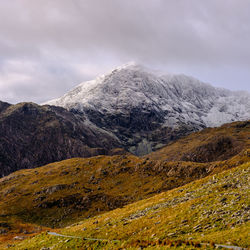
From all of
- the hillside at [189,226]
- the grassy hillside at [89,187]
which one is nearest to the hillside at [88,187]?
the grassy hillside at [89,187]

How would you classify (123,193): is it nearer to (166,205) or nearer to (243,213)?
(166,205)

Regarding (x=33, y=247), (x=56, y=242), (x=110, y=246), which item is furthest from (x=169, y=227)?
(x=33, y=247)

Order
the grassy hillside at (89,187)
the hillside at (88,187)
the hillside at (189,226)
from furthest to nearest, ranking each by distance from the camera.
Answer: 1. the hillside at (88,187)
2. the grassy hillside at (89,187)
3. the hillside at (189,226)

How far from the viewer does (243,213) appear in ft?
87.0

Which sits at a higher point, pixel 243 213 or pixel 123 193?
pixel 243 213

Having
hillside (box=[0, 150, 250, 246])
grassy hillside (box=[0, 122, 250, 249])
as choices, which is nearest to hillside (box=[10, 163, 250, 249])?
grassy hillside (box=[0, 122, 250, 249])

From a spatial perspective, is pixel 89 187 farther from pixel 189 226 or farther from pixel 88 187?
pixel 189 226

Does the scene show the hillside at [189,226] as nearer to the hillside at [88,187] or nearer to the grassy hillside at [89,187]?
the grassy hillside at [89,187]

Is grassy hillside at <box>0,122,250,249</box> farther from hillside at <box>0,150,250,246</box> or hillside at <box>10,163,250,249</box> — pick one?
hillside at <box>10,163,250,249</box>

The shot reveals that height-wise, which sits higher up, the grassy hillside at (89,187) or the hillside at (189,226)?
the hillside at (189,226)

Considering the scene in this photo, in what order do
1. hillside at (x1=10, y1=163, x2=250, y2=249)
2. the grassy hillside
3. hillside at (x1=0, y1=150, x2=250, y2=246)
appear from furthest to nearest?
hillside at (x1=0, y1=150, x2=250, y2=246), the grassy hillside, hillside at (x1=10, y1=163, x2=250, y2=249)

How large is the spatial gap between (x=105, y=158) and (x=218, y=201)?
133147 mm

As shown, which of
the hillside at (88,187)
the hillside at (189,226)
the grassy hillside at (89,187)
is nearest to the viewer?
the hillside at (189,226)

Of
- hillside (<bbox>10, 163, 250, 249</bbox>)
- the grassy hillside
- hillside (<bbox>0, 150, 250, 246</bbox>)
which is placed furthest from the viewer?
hillside (<bbox>0, 150, 250, 246</bbox>)
